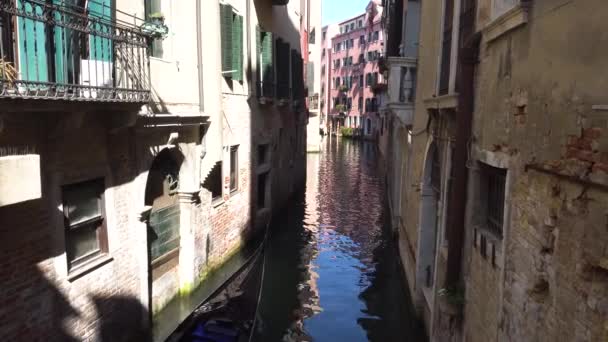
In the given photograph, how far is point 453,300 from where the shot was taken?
5367 mm

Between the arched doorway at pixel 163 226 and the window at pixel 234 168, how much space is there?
258 cm

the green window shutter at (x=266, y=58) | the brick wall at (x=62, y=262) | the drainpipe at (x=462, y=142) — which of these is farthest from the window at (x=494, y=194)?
the green window shutter at (x=266, y=58)

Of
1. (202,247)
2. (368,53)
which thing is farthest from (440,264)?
(368,53)

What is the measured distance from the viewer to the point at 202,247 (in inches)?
366

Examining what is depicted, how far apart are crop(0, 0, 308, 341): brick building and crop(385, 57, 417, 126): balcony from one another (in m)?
3.37

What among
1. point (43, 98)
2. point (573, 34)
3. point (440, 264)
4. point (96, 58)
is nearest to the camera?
point (573, 34)

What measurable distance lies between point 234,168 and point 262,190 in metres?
3.05

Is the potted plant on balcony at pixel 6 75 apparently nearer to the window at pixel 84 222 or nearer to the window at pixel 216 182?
the window at pixel 84 222

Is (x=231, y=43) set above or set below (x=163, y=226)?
above

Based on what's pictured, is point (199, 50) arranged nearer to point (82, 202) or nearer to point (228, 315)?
point (82, 202)

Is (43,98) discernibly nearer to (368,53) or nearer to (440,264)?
(440,264)

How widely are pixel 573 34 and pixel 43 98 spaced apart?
3883mm

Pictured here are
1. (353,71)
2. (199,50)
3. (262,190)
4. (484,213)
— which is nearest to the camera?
(484,213)

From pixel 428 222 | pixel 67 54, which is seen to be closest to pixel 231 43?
pixel 67 54
